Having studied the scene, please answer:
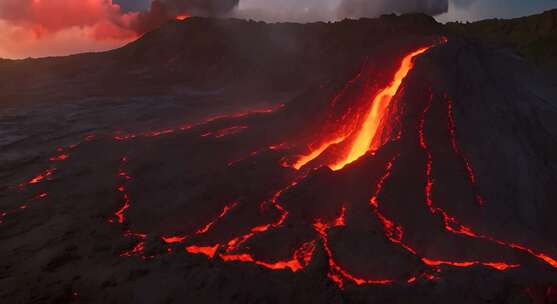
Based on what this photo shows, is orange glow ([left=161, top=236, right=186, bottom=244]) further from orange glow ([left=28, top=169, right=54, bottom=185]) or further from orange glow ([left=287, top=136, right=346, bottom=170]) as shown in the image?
orange glow ([left=28, top=169, right=54, bottom=185])

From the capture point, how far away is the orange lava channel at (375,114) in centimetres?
1137

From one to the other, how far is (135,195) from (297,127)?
229 inches

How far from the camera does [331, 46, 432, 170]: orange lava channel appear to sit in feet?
37.3

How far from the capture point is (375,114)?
12.7 meters

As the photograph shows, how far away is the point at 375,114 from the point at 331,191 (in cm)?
429

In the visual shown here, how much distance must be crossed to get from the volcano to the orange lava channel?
0.25ft

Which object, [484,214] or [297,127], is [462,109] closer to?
[484,214]

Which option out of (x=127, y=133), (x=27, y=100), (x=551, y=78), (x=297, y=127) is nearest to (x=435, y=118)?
(x=297, y=127)

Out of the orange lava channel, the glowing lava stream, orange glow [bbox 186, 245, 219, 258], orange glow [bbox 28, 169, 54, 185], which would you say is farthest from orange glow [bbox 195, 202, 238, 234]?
orange glow [bbox 28, 169, 54, 185]

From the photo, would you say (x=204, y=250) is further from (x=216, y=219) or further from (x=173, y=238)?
(x=216, y=219)

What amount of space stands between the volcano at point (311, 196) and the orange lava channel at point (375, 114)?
0.08 meters

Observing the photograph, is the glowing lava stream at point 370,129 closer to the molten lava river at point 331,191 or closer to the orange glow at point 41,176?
the molten lava river at point 331,191

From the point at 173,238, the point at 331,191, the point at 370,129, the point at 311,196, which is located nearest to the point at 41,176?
the point at 173,238

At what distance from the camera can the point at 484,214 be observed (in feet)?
28.6
